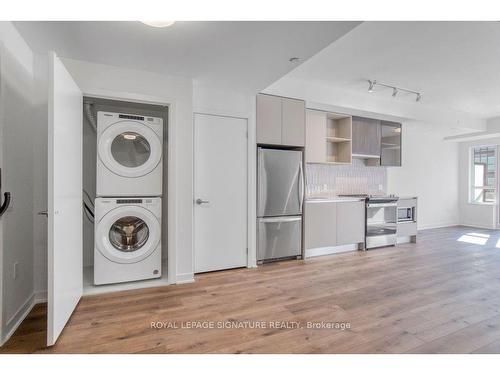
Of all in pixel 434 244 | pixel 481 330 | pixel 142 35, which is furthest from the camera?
pixel 434 244

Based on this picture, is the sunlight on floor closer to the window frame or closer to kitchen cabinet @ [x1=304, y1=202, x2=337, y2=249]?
the window frame

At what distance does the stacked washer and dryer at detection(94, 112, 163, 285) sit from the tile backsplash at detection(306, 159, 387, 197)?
2595 mm

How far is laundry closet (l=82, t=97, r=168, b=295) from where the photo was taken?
269 centimetres

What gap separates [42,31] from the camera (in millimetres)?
2068

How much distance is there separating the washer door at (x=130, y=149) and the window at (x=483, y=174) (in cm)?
775

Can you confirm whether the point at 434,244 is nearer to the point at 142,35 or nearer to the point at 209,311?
the point at 209,311

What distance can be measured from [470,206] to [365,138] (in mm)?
4403

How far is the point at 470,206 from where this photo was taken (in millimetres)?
6797

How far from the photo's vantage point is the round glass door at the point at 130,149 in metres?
2.90

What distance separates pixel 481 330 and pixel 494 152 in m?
6.42

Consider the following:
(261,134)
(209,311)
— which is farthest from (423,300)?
(261,134)

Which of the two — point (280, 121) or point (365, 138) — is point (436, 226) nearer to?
point (365, 138)

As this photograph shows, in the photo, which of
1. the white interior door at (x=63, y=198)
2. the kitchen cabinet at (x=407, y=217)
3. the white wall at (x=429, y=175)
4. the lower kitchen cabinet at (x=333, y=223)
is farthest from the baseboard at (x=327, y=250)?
the white interior door at (x=63, y=198)

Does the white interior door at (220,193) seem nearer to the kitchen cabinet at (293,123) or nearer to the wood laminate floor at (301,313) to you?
the wood laminate floor at (301,313)
